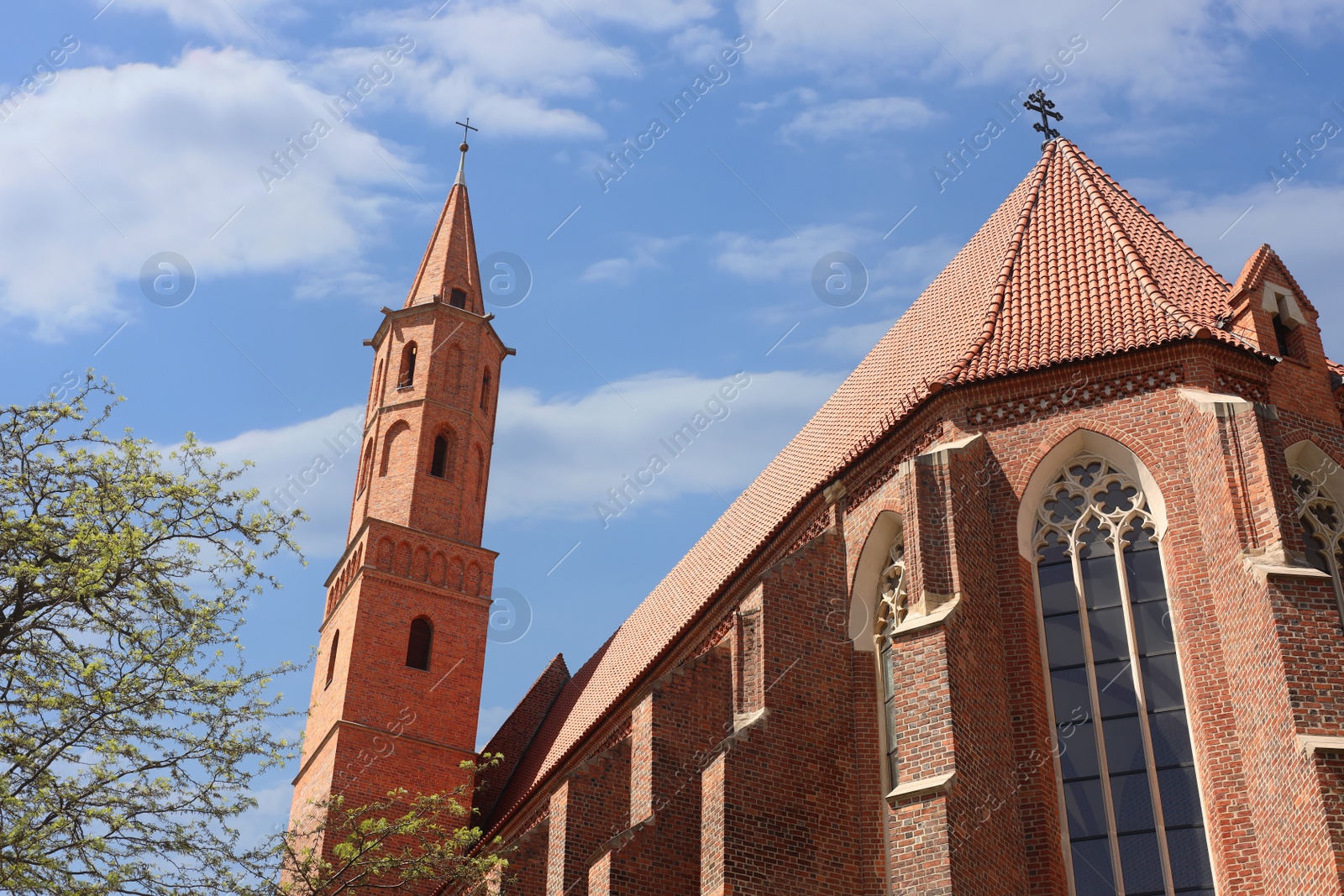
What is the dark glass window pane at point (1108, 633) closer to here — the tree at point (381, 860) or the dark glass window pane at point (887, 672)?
the dark glass window pane at point (887, 672)

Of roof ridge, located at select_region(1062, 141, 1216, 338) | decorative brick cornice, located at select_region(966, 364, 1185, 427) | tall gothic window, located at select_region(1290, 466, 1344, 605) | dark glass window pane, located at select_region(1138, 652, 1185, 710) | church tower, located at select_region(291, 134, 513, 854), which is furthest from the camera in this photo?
church tower, located at select_region(291, 134, 513, 854)

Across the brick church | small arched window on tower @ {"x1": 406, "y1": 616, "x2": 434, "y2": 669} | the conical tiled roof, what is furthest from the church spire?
the brick church

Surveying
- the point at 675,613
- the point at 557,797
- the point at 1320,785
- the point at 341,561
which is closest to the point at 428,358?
the point at 341,561

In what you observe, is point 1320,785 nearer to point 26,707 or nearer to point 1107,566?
point 1107,566

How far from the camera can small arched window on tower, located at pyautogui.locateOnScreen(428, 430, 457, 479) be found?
100.0 feet

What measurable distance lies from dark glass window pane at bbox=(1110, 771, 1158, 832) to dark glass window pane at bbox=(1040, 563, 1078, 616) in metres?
1.79

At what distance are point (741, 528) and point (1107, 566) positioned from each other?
30.2ft

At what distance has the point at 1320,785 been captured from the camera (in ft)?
35.4

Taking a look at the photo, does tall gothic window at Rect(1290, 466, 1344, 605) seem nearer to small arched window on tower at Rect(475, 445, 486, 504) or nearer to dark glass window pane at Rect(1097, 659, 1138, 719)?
dark glass window pane at Rect(1097, 659, 1138, 719)

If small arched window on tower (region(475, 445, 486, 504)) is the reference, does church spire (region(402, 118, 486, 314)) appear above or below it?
above

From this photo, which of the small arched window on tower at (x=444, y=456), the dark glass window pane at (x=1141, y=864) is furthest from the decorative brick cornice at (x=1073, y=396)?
the small arched window on tower at (x=444, y=456)

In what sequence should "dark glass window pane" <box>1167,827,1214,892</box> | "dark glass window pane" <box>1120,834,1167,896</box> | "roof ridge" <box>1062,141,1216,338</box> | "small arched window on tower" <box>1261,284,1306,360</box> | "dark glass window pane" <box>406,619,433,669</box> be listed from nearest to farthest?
"dark glass window pane" <box>1167,827,1214,892</box>
"dark glass window pane" <box>1120,834,1167,896</box>
"roof ridge" <box>1062,141,1216,338</box>
"small arched window on tower" <box>1261,284,1306,360</box>
"dark glass window pane" <box>406,619,433,669</box>

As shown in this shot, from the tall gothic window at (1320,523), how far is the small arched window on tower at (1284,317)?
1.65m

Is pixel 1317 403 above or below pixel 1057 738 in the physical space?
above
